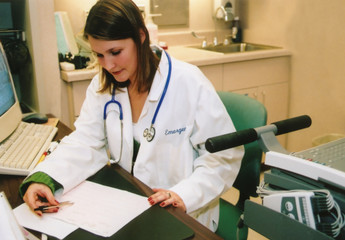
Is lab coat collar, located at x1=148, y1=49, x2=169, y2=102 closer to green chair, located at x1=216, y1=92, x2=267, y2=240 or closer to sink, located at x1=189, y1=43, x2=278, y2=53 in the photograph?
green chair, located at x1=216, y1=92, x2=267, y2=240

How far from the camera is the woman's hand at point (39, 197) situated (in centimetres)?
94

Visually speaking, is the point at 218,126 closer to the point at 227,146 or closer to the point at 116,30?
the point at 227,146

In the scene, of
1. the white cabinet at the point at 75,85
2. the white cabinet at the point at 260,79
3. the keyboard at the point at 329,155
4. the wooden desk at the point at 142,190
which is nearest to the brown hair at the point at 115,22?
the wooden desk at the point at 142,190

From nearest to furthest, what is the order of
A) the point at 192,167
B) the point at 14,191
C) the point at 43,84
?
the point at 14,191 < the point at 192,167 < the point at 43,84

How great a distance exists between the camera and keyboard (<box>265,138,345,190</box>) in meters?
0.63

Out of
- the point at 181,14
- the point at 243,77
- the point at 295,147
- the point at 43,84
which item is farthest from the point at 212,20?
the point at 43,84

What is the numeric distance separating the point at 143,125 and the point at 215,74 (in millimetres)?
1291

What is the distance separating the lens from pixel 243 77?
8.23 ft

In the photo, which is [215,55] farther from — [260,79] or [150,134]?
[150,134]

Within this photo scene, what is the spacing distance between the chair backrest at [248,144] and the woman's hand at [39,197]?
644 mm

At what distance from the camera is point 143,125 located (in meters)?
1.21

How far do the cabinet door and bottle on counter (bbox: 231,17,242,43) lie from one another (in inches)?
25.5

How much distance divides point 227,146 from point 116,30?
503 millimetres

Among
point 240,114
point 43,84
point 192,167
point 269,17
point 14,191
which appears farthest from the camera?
point 269,17
